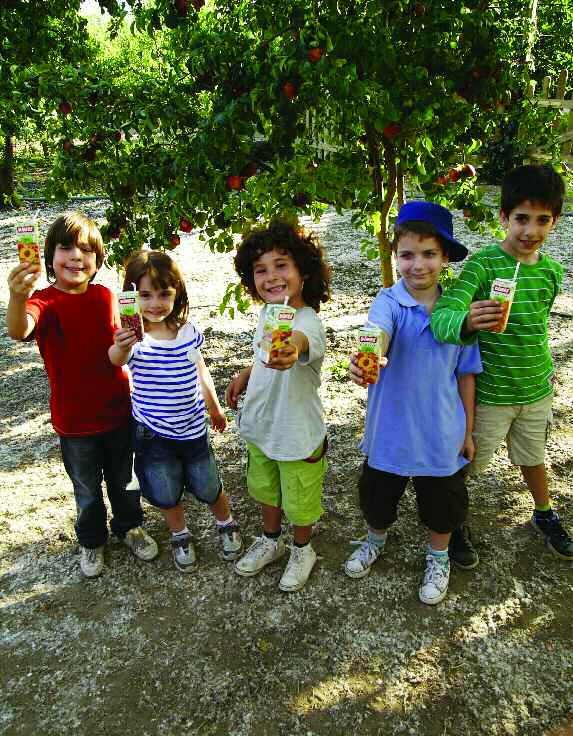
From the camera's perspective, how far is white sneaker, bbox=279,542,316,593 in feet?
8.50

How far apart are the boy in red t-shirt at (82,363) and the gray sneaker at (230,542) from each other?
563 millimetres

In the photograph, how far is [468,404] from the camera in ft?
7.79

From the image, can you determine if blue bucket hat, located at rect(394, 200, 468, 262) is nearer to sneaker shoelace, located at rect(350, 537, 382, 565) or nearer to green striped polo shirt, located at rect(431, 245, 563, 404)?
green striped polo shirt, located at rect(431, 245, 563, 404)

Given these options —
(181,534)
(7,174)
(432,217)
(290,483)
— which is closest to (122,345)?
(290,483)

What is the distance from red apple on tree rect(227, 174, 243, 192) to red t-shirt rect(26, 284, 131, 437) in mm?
776

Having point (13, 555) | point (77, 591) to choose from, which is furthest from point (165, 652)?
point (13, 555)

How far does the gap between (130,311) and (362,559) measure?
1557 millimetres

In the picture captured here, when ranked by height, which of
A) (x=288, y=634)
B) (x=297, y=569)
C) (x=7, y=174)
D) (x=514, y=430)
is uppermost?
(x=7, y=174)

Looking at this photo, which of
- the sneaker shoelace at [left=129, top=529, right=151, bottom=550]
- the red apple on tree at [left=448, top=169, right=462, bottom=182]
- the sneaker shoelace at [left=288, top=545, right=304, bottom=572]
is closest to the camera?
the sneaker shoelace at [left=288, top=545, right=304, bottom=572]

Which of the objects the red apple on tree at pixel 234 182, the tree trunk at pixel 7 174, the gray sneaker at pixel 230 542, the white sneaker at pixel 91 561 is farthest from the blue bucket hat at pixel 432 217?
the tree trunk at pixel 7 174

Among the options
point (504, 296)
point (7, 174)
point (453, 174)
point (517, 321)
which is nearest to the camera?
point (504, 296)

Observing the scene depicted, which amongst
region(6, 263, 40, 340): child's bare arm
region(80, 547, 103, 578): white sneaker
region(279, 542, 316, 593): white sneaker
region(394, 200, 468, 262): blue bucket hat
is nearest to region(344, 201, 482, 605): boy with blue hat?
region(394, 200, 468, 262): blue bucket hat

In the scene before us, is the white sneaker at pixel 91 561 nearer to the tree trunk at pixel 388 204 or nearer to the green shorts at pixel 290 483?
the green shorts at pixel 290 483

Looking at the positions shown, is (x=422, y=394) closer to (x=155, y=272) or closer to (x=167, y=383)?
(x=167, y=383)
